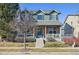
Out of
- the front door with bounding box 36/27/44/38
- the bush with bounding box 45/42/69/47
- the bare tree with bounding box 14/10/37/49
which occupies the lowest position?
the bush with bounding box 45/42/69/47

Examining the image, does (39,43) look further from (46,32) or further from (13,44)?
(13,44)

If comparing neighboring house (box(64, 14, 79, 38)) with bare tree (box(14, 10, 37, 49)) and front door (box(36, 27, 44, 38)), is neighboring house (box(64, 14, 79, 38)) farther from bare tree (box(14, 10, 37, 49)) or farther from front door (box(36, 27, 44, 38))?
bare tree (box(14, 10, 37, 49))

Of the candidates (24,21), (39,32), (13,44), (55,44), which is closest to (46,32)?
(39,32)

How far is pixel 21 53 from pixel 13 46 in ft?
0.53

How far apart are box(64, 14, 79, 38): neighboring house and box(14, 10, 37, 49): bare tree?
0.45 m

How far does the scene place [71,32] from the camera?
8.07 m

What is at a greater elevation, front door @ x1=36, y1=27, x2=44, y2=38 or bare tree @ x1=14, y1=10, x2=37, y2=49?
bare tree @ x1=14, y1=10, x2=37, y2=49

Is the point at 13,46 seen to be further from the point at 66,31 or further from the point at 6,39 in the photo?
the point at 66,31

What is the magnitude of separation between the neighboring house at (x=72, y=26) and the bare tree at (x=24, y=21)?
45cm

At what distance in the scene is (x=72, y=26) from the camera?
318 inches

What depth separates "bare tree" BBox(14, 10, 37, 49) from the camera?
8047 mm

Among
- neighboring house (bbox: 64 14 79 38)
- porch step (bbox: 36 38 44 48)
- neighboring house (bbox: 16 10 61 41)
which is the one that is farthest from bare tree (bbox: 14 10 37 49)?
neighboring house (bbox: 64 14 79 38)

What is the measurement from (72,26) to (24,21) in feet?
2.22
